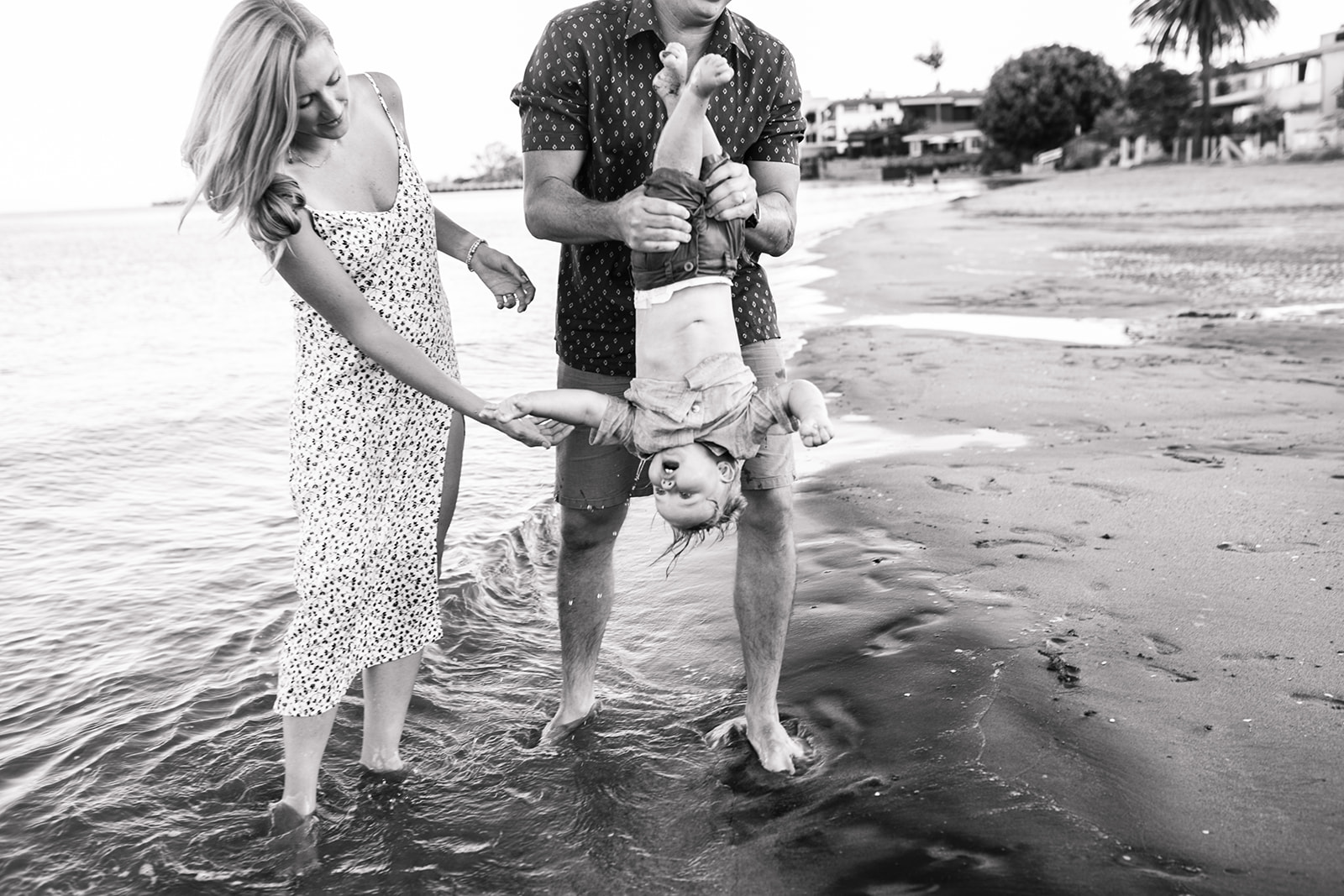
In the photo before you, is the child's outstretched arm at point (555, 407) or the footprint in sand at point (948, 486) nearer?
the child's outstretched arm at point (555, 407)

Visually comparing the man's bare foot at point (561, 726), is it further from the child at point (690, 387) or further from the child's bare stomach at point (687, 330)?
the child's bare stomach at point (687, 330)

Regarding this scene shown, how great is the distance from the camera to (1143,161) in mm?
51250

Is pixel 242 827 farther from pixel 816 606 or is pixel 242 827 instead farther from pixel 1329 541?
pixel 1329 541

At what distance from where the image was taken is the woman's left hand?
367 centimetres

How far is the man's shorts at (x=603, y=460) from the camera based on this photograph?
141 inches

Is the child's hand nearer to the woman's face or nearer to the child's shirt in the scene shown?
the child's shirt

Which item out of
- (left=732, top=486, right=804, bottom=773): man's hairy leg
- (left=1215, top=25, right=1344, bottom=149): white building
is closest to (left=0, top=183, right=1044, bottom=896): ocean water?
(left=732, top=486, right=804, bottom=773): man's hairy leg

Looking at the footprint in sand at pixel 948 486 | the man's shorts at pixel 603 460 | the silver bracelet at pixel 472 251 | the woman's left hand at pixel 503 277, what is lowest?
the footprint in sand at pixel 948 486

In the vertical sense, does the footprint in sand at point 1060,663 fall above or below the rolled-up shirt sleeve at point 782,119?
below

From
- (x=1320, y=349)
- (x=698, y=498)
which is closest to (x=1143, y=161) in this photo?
(x=1320, y=349)

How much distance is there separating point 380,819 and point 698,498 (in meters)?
1.38

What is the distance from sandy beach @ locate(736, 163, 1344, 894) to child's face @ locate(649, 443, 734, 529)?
2.94 ft

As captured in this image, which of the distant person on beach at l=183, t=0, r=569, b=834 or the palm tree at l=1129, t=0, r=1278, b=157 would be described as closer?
the distant person on beach at l=183, t=0, r=569, b=834

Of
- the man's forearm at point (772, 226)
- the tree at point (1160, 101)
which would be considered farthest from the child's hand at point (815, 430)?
the tree at point (1160, 101)
